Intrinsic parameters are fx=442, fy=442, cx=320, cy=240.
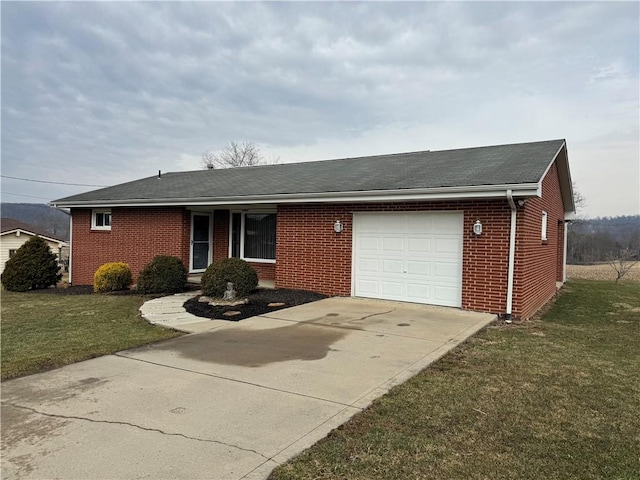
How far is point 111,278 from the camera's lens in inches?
504

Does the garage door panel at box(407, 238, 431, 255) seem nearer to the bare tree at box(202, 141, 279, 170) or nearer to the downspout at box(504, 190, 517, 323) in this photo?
the downspout at box(504, 190, 517, 323)

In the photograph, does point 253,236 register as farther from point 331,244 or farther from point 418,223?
point 418,223

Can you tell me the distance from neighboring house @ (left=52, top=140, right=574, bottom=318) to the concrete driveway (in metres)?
2.27

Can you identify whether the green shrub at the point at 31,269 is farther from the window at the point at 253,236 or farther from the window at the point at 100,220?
the window at the point at 253,236

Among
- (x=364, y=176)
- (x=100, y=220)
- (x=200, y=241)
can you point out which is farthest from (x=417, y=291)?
(x=100, y=220)

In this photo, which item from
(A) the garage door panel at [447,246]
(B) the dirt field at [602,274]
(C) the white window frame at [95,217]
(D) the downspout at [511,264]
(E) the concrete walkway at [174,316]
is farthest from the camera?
(B) the dirt field at [602,274]

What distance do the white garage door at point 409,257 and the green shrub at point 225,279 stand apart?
2.56m

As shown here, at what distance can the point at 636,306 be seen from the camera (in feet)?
37.5

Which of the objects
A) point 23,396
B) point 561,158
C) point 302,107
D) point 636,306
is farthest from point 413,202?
point 302,107

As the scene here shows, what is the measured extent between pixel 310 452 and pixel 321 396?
1107 mm

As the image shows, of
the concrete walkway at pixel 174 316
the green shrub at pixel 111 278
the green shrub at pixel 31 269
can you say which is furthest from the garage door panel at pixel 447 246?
the green shrub at pixel 31 269

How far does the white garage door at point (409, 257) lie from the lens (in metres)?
9.23

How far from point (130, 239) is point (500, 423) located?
1331 cm

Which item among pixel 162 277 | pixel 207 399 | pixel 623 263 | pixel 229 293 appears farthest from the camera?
pixel 623 263
